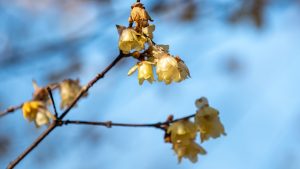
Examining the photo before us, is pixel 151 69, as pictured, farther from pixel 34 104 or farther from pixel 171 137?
pixel 34 104

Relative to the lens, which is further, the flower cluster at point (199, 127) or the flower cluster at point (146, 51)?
the flower cluster at point (199, 127)

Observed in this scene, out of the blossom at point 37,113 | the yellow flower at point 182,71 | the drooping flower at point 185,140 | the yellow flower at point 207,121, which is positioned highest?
the blossom at point 37,113

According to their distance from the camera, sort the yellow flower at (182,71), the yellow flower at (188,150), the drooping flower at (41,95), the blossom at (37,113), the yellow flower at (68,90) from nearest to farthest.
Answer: the yellow flower at (182,71)
the yellow flower at (188,150)
the blossom at (37,113)
the drooping flower at (41,95)
the yellow flower at (68,90)

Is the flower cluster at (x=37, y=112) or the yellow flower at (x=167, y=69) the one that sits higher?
the flower cluster at (x=37, y=112)

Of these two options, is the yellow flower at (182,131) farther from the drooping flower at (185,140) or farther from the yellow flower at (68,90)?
the yellow flower at (68,90)

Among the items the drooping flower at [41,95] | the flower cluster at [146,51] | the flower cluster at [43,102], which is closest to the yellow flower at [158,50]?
the flower cluster at [146,51]

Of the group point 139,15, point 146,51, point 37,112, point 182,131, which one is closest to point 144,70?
point 146,51
